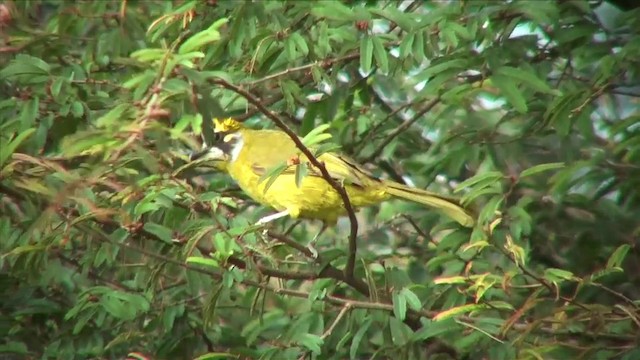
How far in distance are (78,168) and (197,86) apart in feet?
2.33

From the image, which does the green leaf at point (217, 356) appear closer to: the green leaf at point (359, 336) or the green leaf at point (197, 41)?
the green leaf at point (359, 336)

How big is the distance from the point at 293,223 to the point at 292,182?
422mm

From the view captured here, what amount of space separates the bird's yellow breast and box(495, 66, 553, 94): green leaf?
679mm

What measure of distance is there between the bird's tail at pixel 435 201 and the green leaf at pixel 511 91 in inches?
17.3

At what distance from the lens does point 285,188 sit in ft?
12.3

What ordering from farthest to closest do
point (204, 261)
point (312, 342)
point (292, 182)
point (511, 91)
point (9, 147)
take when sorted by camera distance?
1. point (292, 182)
2. point (511, 91)
3. point (312, 342)
4. point (204, 261)
5. point (9, 147)

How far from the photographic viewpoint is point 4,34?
3.24m

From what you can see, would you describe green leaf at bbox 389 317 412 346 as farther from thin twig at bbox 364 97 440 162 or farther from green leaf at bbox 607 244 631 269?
thin twig at bbox 364 97 440 162

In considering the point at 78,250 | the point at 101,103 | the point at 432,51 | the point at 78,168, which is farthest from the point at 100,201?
the point at 432,51

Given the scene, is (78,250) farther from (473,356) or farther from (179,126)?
(179,126)

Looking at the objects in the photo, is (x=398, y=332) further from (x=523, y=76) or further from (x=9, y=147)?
(x=9, y=147)

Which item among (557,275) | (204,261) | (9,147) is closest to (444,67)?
(557,275)

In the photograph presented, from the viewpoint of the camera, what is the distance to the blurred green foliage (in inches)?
119

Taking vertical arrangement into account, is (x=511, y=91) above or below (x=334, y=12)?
below
